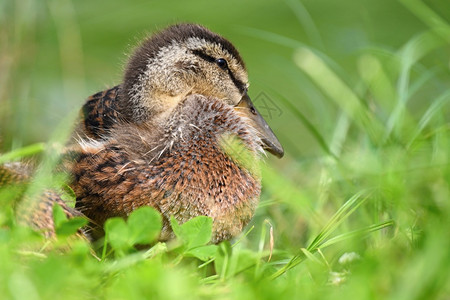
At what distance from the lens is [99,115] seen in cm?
362

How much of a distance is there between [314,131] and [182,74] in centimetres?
74

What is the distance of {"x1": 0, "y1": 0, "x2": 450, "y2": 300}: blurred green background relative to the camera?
1.92 m

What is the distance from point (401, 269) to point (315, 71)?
82.5 inches

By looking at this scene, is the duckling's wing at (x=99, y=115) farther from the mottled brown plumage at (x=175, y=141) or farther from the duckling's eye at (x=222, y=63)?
the duckling's eye at (x=222, y=63)

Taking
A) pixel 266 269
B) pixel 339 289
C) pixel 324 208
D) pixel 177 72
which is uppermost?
pixel 177 72

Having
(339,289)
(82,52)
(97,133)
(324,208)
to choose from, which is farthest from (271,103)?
(82,52)

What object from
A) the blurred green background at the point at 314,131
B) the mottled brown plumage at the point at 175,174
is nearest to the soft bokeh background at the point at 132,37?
the blurred green background at the point at 314,131

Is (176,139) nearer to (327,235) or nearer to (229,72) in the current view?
(229,72)

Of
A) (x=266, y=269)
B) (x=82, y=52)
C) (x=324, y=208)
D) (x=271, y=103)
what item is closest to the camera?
(x=266, y=269)

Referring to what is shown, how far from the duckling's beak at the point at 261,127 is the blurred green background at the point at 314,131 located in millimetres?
165

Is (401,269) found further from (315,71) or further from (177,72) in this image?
(315,71)

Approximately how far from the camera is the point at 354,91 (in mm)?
3967

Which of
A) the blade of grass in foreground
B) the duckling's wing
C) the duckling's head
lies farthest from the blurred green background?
the duckling's head

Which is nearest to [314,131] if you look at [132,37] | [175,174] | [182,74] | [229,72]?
[229,72]
